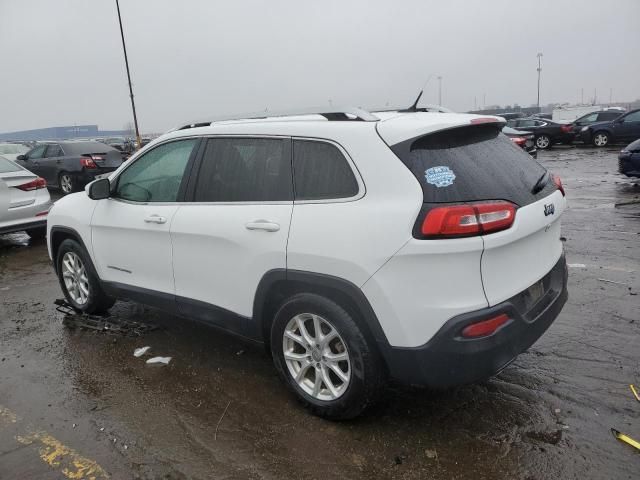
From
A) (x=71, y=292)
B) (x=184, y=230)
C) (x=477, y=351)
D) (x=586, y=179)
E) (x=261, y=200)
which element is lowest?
(x=586, y=179)

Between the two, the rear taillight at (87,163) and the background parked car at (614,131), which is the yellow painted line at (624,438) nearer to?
the rear taillight at (87,163)

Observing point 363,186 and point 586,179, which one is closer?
point 363,186

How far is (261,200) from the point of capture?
3.22 meters

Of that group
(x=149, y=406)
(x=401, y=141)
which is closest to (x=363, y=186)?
(x=401, y=141)

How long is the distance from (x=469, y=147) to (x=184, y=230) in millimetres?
1968

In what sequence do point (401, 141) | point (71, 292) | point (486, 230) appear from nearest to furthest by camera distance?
point (486, 230), point (401, 141), point (71, 292)

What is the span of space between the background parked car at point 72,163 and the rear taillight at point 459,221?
13379 millimetres

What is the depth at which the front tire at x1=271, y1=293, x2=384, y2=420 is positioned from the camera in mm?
2791

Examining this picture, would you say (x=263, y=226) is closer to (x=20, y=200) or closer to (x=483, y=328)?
(x=483, y=328)

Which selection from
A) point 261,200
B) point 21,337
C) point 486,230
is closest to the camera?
point 486,230

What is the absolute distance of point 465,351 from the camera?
2551mm

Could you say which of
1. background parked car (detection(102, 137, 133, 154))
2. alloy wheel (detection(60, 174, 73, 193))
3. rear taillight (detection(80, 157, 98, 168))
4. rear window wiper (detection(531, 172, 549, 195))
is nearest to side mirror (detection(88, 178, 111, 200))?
rear window wiper (detection(531, 172, 549, 195))

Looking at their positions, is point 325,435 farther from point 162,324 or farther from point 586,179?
point 586,179

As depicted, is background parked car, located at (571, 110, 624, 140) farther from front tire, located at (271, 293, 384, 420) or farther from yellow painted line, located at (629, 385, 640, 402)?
front tire, located at (271, 293, 384, 420)
